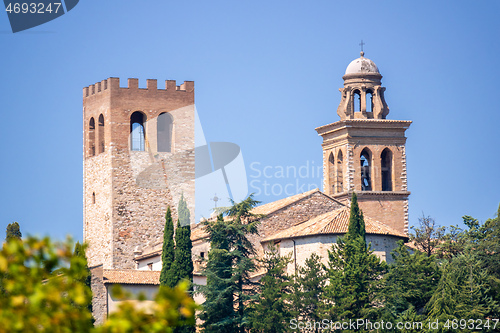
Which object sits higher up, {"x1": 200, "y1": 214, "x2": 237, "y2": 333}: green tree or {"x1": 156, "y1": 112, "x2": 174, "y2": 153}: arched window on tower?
{"x1": 156, "y1": 112, "x2": 174, "y2": 153}: arched window on tower

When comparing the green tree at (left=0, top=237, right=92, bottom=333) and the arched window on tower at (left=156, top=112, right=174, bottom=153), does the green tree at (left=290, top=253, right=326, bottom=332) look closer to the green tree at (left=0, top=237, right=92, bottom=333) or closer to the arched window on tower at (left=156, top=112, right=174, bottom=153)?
the arched window on tower at (left=156, top=112, right=174, bottom=153)

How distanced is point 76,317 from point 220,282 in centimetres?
2659

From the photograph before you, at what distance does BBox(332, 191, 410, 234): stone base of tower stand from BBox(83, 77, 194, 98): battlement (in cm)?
934

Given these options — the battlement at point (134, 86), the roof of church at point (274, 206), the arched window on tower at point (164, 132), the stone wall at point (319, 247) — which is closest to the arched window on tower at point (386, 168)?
the roof of church at point (274, 206)

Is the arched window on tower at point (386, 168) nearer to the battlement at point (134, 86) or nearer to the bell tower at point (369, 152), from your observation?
the bell tower at point (369, 152)

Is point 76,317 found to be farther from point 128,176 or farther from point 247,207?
point 128,176

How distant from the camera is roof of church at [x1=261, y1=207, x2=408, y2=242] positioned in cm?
3631

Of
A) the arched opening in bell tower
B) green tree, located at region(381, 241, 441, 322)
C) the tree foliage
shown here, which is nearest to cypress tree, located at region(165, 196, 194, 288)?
green tree, located at region(381, 241, 441, 322)

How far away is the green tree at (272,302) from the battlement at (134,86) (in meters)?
14.5

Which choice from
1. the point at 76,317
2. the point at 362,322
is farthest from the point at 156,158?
the point at 76,317

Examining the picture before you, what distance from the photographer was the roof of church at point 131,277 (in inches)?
1463

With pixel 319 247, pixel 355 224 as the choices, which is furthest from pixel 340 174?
pixel 355 224

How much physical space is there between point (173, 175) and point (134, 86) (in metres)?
4.58

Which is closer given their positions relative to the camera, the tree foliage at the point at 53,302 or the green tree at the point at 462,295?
the tree foliage at the point at 53,302
